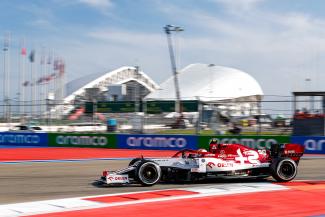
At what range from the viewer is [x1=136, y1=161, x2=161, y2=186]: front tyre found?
9750 millimetres

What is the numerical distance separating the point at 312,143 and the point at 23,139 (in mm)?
16348

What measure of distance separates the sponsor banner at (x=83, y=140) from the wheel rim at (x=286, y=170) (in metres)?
15.4

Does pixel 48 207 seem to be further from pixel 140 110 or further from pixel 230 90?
pixel 230 90

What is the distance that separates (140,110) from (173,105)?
1.95 m

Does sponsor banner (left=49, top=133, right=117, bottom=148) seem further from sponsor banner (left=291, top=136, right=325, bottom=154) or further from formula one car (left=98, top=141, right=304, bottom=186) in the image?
formula one car (left=98, top=141, right=304, bottom=186)

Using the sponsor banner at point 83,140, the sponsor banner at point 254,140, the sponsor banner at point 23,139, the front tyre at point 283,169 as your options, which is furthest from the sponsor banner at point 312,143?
the sponsor banner at point 23,139

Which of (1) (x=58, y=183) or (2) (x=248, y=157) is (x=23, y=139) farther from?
(2) (x=248, y=157)

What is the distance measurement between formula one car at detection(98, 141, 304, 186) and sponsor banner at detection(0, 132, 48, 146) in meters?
18.4

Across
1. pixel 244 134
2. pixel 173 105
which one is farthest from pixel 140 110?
pixel 244 134

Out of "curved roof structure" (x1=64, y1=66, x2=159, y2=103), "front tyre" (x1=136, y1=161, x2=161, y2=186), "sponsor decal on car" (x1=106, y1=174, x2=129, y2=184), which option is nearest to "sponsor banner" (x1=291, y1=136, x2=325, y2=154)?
"front tyre" (x1=136, y1=161, x2=161, y2=186)

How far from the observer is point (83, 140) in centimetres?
2602

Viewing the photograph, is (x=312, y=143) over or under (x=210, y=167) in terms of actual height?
over

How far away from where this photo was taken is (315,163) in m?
15.0

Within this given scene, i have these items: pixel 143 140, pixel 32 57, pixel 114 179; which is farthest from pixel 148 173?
pixel 32 57
